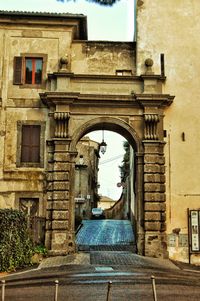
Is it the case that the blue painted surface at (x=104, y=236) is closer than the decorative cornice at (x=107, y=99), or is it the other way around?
the decorative cornice at (x=107, y=99)

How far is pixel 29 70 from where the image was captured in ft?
57.7

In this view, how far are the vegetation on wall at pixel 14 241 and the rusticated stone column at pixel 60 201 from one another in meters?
1.18

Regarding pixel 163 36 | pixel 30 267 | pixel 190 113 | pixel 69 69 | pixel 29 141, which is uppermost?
pixel 163 36

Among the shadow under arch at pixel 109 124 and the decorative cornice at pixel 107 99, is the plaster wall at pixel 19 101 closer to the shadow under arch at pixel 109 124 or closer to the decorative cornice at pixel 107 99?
the decorative cornice at pixel 107 99

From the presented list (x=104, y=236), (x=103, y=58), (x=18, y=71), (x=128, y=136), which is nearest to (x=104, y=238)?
(x=104, y=236)

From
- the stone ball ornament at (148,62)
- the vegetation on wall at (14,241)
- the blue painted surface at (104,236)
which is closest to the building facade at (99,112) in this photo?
the stone ball ornament at (148,62)

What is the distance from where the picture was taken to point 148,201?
53.1 ft

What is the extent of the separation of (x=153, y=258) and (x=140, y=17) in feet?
32.5

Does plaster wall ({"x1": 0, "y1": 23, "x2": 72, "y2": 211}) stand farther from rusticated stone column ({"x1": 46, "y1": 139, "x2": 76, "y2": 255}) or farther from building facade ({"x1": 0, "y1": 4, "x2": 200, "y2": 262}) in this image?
rusticated stone column ({"x1": 46, "y1": 139, "x2": 76, "y2": 255})

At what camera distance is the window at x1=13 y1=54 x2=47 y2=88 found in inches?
687

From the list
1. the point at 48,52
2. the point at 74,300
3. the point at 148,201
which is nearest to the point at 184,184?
the point at 148,201

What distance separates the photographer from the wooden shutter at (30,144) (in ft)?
55.5

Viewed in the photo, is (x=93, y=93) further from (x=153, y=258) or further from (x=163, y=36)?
(x=153, y=258)

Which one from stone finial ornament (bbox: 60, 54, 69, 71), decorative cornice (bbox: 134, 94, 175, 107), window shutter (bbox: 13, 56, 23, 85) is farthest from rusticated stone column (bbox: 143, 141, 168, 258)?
window shutter (bbox: 13, 56, 23, 85)
